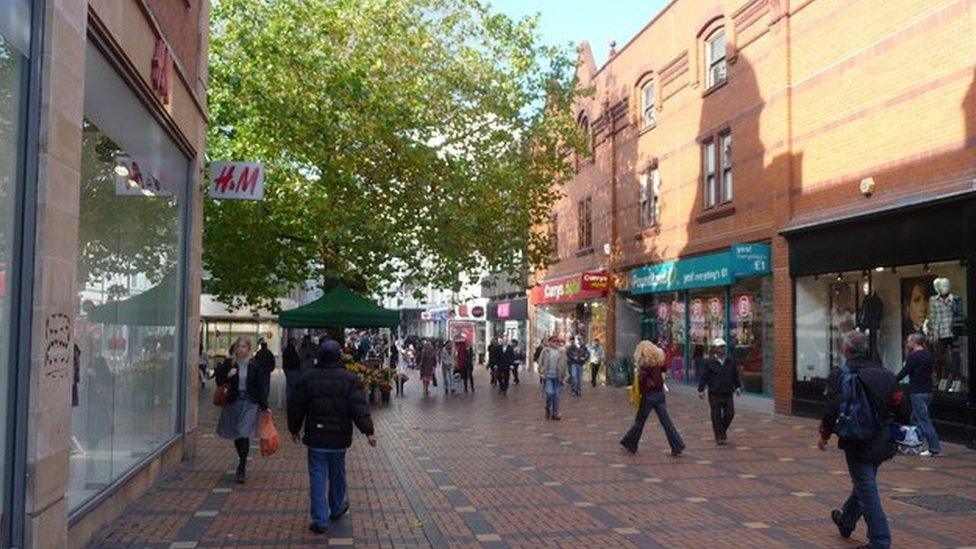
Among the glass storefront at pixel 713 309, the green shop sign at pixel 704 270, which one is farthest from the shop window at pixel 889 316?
the glass storefront at pixel 713 309

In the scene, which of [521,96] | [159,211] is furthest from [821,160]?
[159,211]

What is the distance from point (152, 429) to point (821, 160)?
1288 centimetres

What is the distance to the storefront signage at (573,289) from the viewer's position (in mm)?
28509

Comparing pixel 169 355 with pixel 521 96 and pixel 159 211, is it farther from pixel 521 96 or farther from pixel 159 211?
pixel 521 96

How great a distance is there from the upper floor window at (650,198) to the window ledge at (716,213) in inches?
111

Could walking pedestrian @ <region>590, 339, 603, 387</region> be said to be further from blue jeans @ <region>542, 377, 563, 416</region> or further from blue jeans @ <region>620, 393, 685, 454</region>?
blue jeans @ <region>620, 393, 685, 454</region>

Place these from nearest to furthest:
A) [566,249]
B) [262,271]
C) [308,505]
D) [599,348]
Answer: [308,505]
[262,271]
[599,348]
[566,249]

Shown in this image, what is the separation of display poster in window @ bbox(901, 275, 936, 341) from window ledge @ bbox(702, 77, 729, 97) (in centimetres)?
739

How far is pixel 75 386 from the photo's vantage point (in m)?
7.06

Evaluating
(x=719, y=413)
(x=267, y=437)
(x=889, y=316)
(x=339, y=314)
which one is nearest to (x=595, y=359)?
(x=339, y=314)

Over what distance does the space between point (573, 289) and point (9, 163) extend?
26.8 m

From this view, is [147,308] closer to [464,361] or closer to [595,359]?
[464,361]

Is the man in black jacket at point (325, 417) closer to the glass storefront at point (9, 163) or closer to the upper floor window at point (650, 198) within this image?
the glass storefront at point (9, 163)

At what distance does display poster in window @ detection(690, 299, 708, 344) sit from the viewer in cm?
2281
